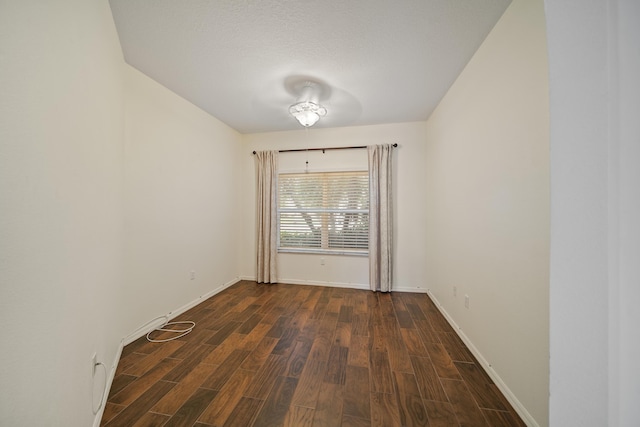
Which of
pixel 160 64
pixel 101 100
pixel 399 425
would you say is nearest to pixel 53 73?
pixel 101 100

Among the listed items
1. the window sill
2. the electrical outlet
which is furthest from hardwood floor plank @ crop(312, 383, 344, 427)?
the window sill

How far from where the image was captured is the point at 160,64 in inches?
77.9

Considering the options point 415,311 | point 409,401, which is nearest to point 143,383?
point 409,401

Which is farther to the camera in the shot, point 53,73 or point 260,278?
point 260,278

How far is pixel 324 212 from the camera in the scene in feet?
11.8

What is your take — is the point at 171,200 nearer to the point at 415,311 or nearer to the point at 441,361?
the point at 441,361

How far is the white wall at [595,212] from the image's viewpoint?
1.04 ft

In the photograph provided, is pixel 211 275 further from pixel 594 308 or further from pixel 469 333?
pixel 594 308

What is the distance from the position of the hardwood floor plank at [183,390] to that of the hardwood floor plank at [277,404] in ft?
1.71

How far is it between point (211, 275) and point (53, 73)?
2748 mm

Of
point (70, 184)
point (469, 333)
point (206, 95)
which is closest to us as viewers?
point (70, 184)

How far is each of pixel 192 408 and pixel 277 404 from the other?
1.69ft

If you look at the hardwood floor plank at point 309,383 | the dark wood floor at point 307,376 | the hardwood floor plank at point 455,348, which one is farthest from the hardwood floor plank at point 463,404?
the hardwood floor plank at point 309,383

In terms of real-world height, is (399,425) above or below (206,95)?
below
